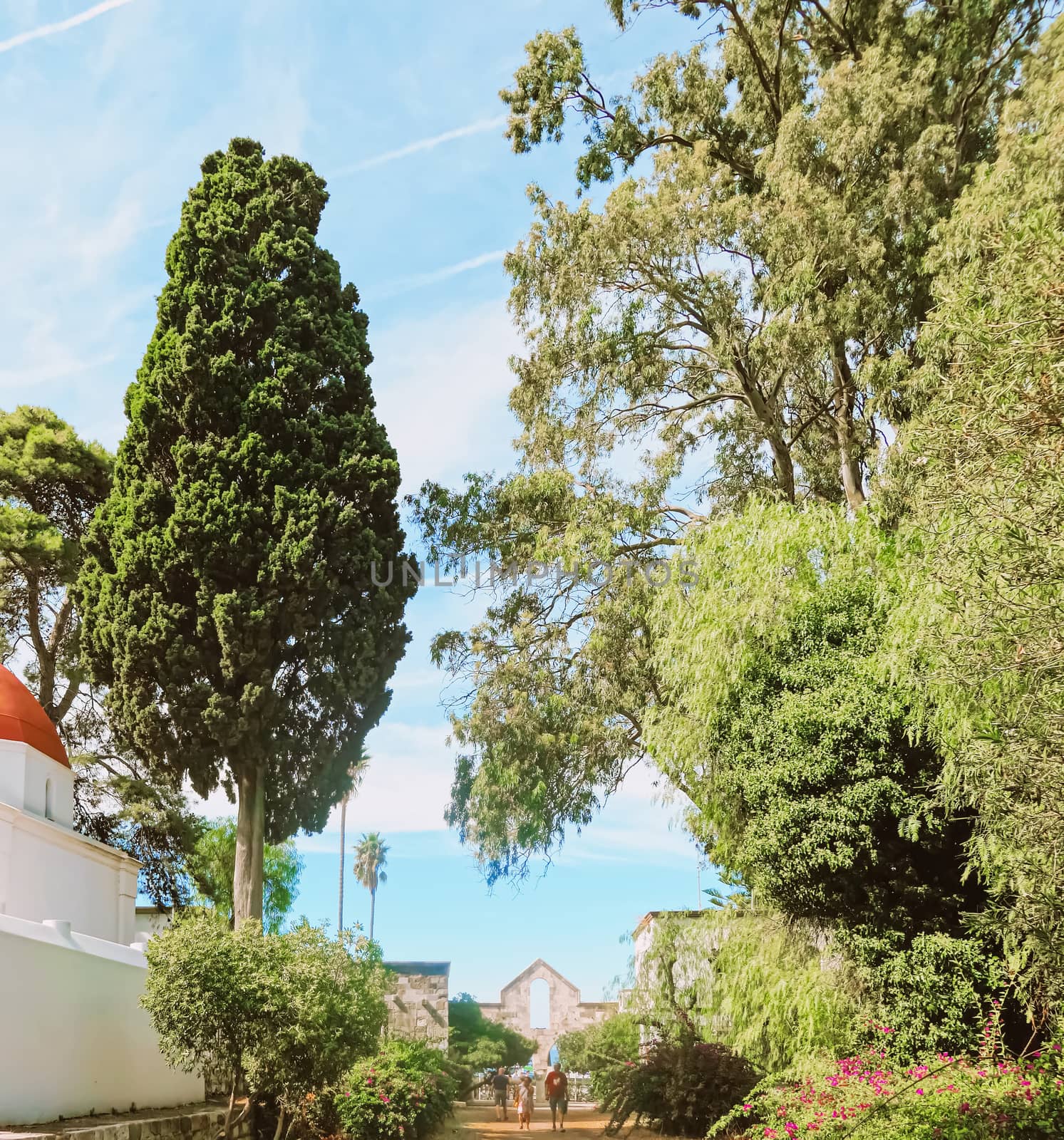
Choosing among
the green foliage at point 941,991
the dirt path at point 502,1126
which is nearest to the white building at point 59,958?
the dirt path at point 502,1126

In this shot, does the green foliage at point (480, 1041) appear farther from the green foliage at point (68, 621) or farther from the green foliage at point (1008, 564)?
the green foliage at point (1008, 564)

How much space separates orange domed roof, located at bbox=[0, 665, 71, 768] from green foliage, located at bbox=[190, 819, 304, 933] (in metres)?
7.99

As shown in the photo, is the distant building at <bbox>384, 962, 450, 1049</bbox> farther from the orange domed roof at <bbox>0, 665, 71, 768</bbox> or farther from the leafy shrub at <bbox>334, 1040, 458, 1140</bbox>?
the orange domed roof at <bbox>0, 665, 71, 768</bbox>

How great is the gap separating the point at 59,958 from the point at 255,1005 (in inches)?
93.0

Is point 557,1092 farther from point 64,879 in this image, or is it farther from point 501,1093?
point 64,879

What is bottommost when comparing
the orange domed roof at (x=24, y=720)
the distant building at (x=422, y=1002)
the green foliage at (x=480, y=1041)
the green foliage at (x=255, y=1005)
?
the green foliage at (x=480, y=1041)

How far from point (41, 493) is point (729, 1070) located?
1820 centimetres

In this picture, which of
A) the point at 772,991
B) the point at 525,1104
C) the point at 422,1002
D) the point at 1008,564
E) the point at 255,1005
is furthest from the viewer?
the point at 422,1002

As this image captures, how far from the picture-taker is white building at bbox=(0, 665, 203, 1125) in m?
11.0

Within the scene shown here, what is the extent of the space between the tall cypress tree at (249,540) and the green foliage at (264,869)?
26.7 feet

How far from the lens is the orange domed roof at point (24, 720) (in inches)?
602

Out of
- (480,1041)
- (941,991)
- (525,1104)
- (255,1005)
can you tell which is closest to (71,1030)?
(255,1005)

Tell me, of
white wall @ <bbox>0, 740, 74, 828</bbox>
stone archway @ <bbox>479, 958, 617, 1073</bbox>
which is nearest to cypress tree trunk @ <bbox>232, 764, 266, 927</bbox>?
white wall @ <bbox>0, 740, 74, 828</bbox>

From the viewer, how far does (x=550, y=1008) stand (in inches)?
1617
